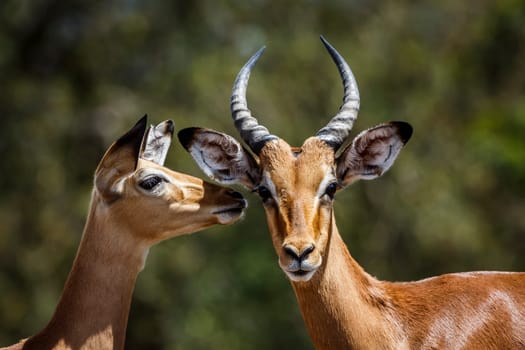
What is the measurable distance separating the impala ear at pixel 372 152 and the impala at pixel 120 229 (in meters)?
1.05

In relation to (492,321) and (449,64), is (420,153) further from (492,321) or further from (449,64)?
(492,321)

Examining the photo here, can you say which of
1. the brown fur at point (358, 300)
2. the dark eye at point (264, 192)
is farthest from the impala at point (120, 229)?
the brown fur at point (358, 300)

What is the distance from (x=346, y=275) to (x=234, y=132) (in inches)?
733

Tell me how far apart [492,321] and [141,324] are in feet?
68.4

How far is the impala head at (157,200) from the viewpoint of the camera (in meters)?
9.64

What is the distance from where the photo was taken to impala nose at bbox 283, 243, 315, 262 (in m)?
8.22

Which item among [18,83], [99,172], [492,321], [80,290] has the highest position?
[18,83]

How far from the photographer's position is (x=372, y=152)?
9.32 metres

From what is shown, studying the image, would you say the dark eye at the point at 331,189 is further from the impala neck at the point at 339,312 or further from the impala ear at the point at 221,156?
the impala ear at the point at 221,156

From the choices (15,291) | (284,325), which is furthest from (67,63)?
(284,325)

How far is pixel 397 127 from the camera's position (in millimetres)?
9258

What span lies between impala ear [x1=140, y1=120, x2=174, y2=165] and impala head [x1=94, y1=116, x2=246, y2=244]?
0.72 metres

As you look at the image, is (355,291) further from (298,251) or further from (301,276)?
(298,251)

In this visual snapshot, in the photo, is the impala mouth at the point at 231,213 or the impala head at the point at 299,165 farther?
the impala mouth at the point at 231,213
